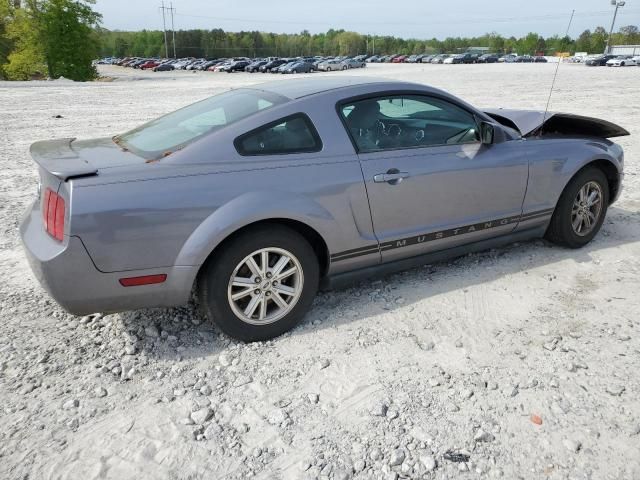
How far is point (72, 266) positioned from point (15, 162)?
7.15 m

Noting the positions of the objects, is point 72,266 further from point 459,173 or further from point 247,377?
point 459,173

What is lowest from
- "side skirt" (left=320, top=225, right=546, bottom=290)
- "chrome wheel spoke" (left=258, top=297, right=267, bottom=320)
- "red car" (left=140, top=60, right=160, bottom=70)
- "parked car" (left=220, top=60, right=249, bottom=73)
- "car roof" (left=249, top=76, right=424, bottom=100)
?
"red car" (left=140, top=60, right=160, bottom=70)

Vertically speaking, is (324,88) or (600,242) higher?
(324,88)

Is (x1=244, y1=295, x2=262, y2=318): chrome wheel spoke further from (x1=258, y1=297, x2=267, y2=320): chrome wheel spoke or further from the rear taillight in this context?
the rear taillight

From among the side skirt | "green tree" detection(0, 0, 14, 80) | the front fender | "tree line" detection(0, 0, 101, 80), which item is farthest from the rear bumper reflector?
"green tree" detection(0, 0, 14, 80)

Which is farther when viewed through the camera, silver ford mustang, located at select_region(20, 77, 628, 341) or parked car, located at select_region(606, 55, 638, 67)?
parked car, located at select_region(606, 55, 638, 67)

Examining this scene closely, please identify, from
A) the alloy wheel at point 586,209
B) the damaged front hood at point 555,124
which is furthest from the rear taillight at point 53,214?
the alloy wheel at point 586,209

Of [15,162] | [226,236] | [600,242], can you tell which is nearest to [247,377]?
[226,236]

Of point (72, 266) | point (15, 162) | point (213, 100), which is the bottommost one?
point (15, 162)

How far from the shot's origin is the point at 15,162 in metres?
8.73

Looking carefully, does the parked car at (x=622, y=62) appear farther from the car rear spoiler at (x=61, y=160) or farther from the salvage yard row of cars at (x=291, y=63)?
the car rear spoiler at (x=61, y=160)

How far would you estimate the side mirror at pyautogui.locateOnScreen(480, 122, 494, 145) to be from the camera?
4055mm

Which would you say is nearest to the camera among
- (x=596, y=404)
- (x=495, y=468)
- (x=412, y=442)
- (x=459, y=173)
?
(x=495, y=468)

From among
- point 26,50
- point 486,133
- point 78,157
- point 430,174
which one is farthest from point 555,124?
point 26,50
